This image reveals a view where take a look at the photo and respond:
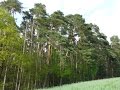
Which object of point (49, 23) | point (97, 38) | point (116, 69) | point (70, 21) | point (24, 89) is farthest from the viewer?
point (116, 69)

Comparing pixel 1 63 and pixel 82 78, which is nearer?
pixel 1 63

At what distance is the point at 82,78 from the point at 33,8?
77.8 feet

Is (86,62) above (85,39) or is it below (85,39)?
below

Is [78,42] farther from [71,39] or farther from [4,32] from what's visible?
[4,32]

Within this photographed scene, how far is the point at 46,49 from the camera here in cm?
7119

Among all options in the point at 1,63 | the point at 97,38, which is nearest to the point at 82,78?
the point at 97,38

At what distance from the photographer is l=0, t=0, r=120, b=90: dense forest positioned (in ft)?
119

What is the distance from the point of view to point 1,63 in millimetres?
35469

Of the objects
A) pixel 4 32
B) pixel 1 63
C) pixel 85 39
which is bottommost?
pixel 1 63

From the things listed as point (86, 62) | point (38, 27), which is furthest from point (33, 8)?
point (86, 62)

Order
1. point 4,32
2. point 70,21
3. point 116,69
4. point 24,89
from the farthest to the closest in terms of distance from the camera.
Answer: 1. point 116,69
2. point 70,21
3. point 24,89
4. point 4,32

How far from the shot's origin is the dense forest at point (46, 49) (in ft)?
119

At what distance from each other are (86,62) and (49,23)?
656 inches

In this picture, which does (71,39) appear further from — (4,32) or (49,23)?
(4,32)
